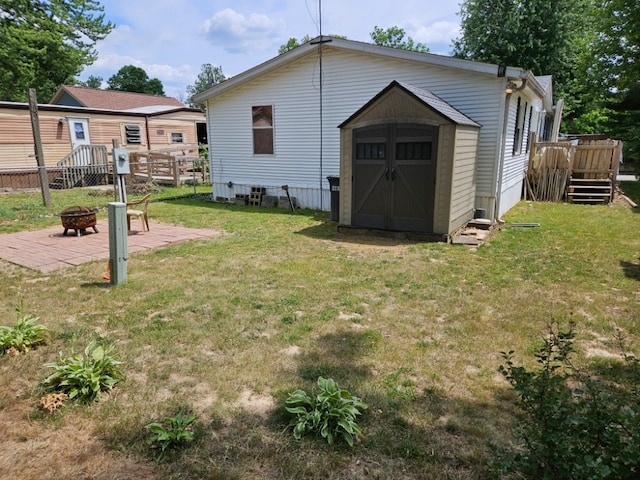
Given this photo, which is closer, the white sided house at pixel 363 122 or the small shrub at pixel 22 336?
the small shrub at pixel 22 336

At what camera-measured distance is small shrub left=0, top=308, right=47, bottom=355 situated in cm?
338

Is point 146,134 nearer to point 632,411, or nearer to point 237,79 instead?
point 237,79

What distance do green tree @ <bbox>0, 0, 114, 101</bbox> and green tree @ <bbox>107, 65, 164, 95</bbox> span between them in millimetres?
40670

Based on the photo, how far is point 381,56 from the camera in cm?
909

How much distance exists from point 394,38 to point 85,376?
43430 millimetres

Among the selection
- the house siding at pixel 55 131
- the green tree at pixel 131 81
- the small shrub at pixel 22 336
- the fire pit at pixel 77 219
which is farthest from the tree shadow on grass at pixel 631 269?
the green tree at pixel 131 81

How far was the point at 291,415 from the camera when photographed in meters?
2.58

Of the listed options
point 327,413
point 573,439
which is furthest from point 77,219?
point 573,439

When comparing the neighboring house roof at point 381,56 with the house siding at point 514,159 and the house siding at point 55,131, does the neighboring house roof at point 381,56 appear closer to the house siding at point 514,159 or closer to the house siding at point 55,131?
the house siding at point 514,159

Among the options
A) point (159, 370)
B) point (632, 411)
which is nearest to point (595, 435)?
point (632, 411)

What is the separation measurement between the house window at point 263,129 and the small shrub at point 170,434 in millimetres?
9569

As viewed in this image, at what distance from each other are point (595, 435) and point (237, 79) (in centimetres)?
1116

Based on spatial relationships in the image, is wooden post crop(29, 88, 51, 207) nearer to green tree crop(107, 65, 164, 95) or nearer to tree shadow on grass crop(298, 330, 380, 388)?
tree shadow on grass crop(298, 330, 380, 388)

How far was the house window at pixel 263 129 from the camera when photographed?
11.1 m
